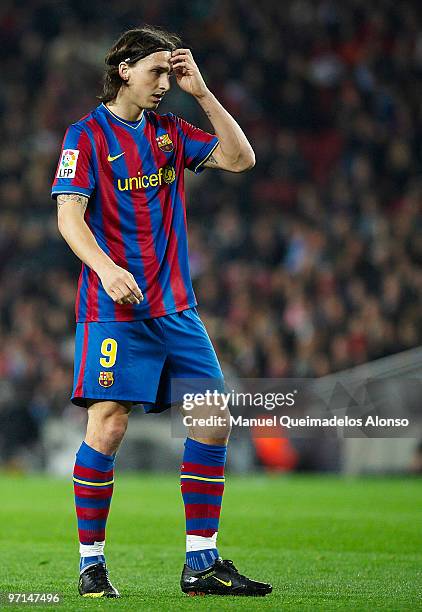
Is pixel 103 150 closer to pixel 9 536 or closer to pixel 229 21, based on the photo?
pixel 9 536

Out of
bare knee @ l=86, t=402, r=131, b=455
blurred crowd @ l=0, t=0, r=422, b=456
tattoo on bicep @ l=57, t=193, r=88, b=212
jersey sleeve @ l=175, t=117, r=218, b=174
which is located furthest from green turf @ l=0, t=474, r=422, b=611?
blurred crowd @ l=0, t=0, r=422, b=456

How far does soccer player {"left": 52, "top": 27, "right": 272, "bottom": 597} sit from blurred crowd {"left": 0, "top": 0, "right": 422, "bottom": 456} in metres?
7.47

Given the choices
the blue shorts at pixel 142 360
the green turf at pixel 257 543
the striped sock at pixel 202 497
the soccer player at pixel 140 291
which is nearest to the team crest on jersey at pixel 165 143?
the soccer player at pixel 140 291

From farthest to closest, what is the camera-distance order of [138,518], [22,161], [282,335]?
[22,161], [282,335], [138,518]

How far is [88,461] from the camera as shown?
4477mm

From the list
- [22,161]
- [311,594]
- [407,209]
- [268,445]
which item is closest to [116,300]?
[311,594]

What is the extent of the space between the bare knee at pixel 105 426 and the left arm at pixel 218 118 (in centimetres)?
105

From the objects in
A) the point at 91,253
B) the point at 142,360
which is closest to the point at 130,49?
the point at 91,253

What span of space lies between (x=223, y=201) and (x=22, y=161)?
9.98 feet

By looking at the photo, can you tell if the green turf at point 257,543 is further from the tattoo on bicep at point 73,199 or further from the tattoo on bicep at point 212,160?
the tattoo on bicep at point 212,160

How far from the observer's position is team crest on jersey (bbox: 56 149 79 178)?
4.47 metres

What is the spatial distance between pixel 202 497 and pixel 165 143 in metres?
1.39

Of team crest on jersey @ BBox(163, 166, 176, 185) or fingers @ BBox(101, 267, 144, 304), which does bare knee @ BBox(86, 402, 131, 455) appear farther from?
team crest on jersey @ BBox(163, 166, 176, 185)

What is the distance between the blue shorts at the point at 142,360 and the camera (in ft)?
14.6
